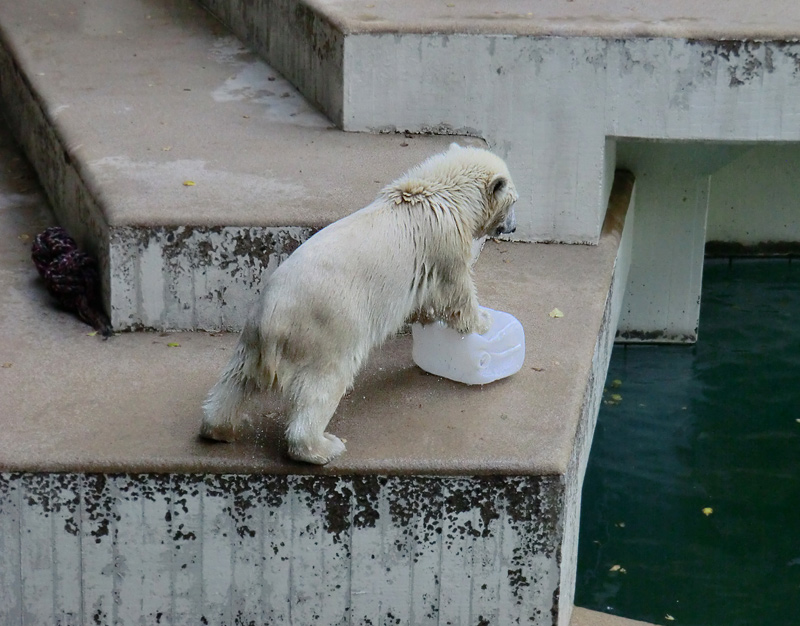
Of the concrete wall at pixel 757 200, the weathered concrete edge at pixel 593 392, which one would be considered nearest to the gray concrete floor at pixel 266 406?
the weathered concrete edge at pixel 593 392

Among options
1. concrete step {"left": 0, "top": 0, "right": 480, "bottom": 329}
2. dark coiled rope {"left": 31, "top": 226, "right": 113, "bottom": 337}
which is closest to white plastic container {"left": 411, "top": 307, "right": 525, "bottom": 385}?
concrete step {"left": 0, "top": 0, "right": 480, "bottom": 329}

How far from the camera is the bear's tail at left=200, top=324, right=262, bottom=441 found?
3.09 meters

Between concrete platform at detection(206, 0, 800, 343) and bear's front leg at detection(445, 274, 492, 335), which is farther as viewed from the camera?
concrete platform at detection(206, 0, 800, 343)

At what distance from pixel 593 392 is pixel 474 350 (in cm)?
78

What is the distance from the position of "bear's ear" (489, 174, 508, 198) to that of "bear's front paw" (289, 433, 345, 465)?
2.99 feet

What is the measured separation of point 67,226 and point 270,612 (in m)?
Result: 2.13

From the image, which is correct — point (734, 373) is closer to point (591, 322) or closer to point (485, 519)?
point (591, 322)

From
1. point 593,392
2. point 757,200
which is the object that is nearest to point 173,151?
point 593,392

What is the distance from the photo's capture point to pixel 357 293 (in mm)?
3121

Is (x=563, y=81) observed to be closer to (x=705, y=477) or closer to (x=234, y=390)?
(x=705, y=477)

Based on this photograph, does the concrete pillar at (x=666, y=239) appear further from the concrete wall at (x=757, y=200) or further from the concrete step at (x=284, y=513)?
the concrete step at (x=284, y=513)

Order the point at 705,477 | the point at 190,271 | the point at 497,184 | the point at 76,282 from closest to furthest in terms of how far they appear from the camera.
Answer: the point at 497,184 → the point at 190,271 → the point at 76,282 → the point at 705,477

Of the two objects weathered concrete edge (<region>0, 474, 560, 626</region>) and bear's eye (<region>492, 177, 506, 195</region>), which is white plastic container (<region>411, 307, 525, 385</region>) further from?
weathered concrete edge (<region>0, 474, 560, 626</region>)

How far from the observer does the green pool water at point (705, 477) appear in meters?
4.57
